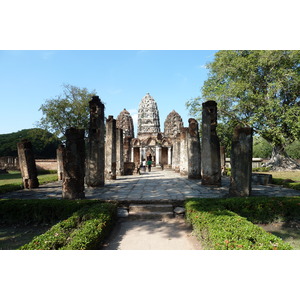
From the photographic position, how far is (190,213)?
16.6ft

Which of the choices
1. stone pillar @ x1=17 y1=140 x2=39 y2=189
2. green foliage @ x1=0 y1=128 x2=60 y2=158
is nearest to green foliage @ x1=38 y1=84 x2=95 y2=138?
green foliage @ x1=0 y1=128 x2=60 y2=158

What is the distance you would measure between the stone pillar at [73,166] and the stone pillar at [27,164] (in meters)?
4.08

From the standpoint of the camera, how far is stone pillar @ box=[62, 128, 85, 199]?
259 inches

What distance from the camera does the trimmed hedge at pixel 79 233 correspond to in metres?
3.38

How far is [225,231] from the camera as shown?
141 inches

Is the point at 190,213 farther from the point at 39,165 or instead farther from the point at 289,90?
the point at 39,165

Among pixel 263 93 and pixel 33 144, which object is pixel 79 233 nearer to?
pixel 263 93

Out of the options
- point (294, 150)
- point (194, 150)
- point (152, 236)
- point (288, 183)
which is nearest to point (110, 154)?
point (194, 150)

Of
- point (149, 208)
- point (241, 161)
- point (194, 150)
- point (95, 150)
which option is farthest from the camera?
point (194, 150)

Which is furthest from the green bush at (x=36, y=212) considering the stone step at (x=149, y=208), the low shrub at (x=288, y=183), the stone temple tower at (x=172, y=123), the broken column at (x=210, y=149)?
the stone temple tower at (x=172, y=123)

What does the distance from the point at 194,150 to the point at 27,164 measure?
8.56m

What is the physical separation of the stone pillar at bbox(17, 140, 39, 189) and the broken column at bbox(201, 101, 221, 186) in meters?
7.72

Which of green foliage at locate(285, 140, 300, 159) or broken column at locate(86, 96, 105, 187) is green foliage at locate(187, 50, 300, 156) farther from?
green foliage at locate(285, 140, 300, 159)

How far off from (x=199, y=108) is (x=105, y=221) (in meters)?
18.5
